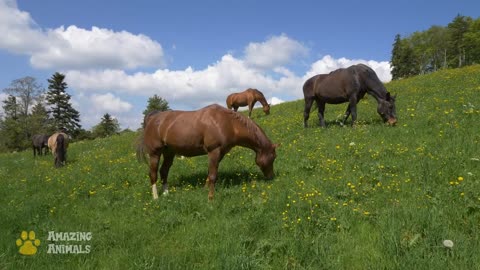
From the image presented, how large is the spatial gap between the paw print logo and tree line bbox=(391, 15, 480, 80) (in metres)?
84.0

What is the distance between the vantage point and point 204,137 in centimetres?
880

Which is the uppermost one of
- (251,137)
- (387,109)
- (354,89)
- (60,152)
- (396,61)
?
(396,61)

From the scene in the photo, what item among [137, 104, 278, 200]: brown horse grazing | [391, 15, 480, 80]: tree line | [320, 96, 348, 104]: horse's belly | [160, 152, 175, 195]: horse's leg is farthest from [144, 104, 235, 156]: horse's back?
[391, 15, 480, 80]: tree line

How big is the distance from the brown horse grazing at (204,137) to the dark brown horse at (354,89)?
688cm

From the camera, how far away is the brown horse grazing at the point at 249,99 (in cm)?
2786

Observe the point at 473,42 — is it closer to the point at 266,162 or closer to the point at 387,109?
the point at 387,109

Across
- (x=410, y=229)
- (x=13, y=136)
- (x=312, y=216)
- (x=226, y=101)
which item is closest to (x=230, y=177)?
(x=312, y=216)

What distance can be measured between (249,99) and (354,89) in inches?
547

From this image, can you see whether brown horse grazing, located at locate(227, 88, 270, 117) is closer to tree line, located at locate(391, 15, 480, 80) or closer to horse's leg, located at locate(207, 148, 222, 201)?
horse's leg, located at locate(207, 148, 222, 201)

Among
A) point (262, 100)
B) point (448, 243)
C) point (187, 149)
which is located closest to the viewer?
point (448, 243)

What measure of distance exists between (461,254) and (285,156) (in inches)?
287

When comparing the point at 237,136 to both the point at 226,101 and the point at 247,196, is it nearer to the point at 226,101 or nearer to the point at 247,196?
the point at 247,196

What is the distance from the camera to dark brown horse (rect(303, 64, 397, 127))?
1415 centimetres

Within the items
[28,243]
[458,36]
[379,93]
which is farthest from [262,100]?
[458,36]
